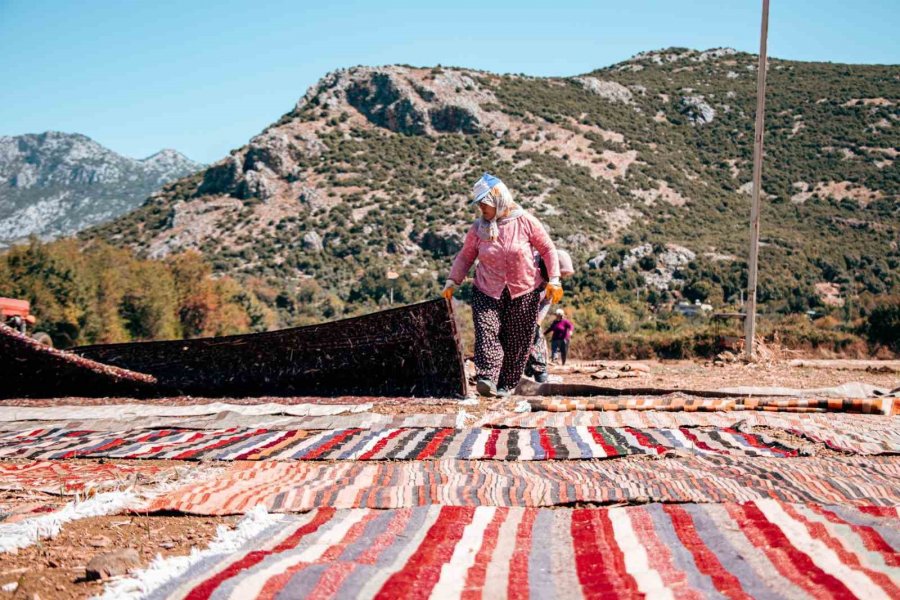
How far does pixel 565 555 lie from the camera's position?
2.52 m

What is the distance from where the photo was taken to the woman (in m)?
7.95

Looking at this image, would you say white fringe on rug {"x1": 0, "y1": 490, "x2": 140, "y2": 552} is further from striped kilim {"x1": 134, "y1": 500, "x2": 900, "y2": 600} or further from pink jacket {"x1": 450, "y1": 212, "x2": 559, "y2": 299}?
pink jacket {"x1": 450, "y1": 212, "x2": 559, "y2": 299}

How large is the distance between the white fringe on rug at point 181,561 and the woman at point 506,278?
493 cm

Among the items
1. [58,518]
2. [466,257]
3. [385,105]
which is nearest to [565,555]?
[58,518]

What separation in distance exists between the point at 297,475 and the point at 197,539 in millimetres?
1039

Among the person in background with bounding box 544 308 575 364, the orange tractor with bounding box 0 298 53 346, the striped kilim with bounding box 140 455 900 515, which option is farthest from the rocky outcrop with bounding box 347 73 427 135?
A: the striped kilim with bounding box 140 455 900 515

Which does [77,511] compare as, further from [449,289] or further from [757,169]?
[757,169]

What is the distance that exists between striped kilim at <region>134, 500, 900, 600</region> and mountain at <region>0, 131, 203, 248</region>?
Answer: 111274 millimetres

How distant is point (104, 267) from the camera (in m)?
27.3

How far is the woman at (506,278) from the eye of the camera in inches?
313

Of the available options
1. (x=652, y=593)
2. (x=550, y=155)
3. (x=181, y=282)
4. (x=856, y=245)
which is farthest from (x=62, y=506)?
(x=550, y=155)

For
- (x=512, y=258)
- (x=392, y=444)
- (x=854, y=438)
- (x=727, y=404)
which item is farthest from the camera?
(x=512, y=258)

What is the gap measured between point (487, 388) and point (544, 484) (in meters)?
4.11

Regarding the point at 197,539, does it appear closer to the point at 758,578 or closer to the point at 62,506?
the point at 62,506
